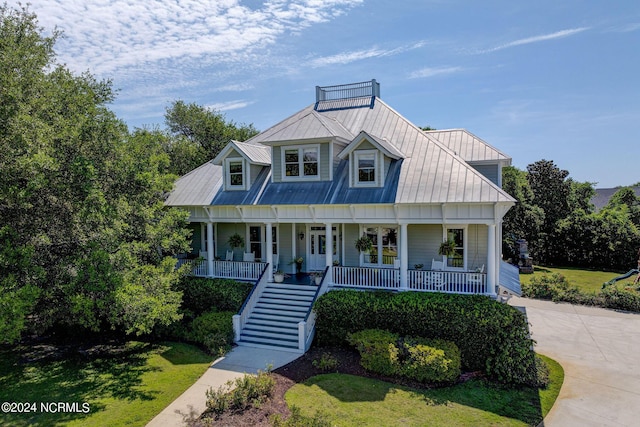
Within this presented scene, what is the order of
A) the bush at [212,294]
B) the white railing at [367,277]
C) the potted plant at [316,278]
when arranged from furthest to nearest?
the potted plant at [316,278] < the bush at [212,294] < the white railing at [367,277]

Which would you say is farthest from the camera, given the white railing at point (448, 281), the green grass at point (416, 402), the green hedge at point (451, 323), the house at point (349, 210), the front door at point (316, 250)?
the front door at point (316, 250)

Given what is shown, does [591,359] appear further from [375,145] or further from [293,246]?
[293,246]

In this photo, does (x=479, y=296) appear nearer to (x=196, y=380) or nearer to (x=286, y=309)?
(x=286, y=309)

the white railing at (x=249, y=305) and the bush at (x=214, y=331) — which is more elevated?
the white railing at (x=249, y=305)

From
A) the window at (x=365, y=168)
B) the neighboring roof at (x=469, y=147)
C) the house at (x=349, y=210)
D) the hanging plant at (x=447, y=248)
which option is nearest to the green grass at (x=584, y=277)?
the house at (x=349, y=210)

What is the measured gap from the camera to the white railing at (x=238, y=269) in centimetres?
1830

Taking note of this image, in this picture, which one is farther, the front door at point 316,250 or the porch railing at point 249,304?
the front door at point 316,250

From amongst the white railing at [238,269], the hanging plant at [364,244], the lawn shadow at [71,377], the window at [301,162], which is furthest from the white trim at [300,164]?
the lawn shadow at [71,377]

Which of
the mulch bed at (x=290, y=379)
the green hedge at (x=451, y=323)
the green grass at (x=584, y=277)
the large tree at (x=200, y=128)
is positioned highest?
the large tree at (x=200, y=128)

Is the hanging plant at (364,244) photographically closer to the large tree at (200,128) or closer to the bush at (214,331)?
the bush at (214,331)

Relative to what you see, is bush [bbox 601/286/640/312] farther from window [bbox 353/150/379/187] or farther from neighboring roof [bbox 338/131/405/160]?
window [bbox 353/150/379/187]

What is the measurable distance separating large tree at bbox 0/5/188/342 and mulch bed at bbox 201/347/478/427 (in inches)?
162

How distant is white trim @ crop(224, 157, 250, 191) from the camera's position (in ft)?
63.1

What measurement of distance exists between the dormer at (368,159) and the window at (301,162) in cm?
150
